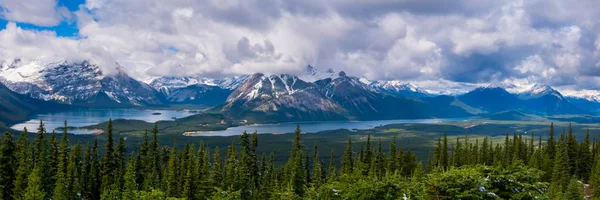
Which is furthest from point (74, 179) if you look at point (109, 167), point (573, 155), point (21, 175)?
point (573, 155)

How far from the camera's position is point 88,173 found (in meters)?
98.9

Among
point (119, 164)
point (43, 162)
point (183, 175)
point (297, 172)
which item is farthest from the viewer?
point (297, 172)

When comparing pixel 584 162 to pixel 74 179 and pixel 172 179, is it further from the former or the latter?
pixel 74 179

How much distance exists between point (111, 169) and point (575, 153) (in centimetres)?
13383

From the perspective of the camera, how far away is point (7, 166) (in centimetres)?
7769

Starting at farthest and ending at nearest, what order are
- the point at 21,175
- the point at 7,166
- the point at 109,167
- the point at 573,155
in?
the point at 573,155 → the point at 109,167 → the point at 7,166 → the point at 21,175

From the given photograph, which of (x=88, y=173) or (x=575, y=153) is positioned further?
(x=575, y=153)

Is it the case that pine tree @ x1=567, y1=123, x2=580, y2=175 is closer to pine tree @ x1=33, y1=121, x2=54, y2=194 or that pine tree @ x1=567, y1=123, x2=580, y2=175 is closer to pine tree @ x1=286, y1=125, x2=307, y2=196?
pine tree @ x1=286, y1=125, x2=307, y2=196

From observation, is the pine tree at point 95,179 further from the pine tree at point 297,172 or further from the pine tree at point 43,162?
the pine tree at point 297,172

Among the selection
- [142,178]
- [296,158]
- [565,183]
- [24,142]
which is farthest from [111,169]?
[565,183]

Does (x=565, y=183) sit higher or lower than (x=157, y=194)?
lower

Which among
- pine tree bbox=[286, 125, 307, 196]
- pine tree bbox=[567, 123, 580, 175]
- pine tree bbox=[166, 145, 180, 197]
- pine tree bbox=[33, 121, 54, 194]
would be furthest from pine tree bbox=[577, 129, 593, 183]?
pine tree bbox=[33, 121, 54, 194]

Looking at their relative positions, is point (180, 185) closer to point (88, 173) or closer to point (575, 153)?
point (88, 173)

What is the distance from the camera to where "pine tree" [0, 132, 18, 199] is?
7675 centimetres
